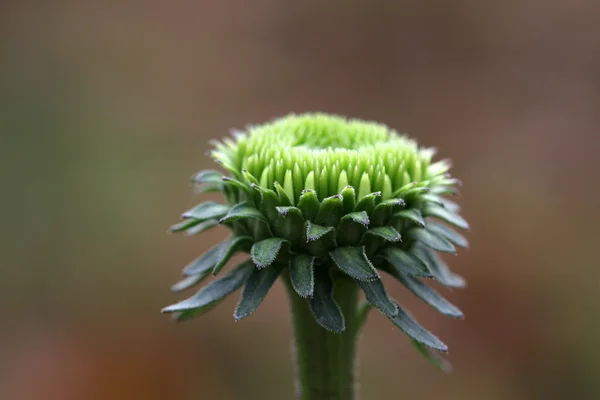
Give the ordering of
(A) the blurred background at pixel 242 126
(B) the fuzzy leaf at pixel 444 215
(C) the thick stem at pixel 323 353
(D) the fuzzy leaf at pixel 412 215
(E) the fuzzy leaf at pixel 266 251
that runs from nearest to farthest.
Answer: (E) the fuzzy leaf at pixel 266 251 → (D) the fuzzy leaf at pixel 412 215 → (B) the fuzzy leaf at pixel 444 215 → (C) the thick stem at pixel 323 353 → (A) the blurred background at pixel 242 126

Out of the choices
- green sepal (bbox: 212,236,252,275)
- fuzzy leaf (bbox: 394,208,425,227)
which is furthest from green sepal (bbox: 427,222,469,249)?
green sepal (bbox: 212,236,252,275)

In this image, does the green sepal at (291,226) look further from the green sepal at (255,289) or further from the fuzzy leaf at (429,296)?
the fuzzy leaf at (429,296)

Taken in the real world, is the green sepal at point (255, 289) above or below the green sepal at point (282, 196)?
below

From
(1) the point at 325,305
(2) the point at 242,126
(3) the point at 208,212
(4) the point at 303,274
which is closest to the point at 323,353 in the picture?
(1) the point at 325,305

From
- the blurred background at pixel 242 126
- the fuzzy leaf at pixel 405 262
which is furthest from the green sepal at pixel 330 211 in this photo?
the blurred background at pixel 242 126

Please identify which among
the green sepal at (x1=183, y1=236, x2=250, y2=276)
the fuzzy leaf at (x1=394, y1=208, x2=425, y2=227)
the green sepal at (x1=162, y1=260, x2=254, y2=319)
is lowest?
the green sepal at (x1=162, y1=260, x2=254, y2=319)

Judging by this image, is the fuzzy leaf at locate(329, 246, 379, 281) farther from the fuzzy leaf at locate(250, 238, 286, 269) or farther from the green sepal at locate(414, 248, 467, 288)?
the green sepal at locate(414, 248, 467, 288)

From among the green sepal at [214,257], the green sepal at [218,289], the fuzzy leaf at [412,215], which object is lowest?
the green sepal at [218,289]
